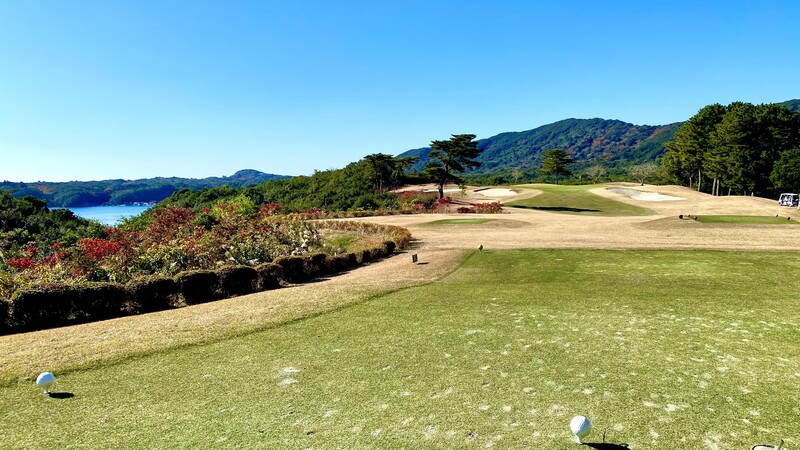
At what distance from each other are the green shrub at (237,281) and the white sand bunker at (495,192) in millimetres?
52636

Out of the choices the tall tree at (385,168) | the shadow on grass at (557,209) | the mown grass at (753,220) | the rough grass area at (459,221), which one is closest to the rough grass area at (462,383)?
the mown grass at (753,220)

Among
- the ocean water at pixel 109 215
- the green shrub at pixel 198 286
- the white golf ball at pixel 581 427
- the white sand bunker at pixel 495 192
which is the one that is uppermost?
the white sand bunker at pixel 495 192

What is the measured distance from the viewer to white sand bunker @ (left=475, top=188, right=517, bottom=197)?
64250mm

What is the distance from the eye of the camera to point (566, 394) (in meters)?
6.37

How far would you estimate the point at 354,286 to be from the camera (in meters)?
15.3

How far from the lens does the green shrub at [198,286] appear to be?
1417 centimetres

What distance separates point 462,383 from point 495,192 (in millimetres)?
61497

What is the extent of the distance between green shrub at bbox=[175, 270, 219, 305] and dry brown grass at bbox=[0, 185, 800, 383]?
3.32ft

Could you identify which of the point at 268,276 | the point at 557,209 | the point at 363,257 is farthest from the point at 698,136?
the point at 268,276

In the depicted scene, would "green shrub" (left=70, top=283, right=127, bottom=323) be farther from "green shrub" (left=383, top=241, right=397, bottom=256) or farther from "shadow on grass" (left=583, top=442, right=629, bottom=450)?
"green shrub" (left=383, top=241, right=397, bottom=256)

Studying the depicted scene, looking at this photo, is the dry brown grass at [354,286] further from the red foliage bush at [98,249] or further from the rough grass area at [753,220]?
the red foliage bush at [98,249]

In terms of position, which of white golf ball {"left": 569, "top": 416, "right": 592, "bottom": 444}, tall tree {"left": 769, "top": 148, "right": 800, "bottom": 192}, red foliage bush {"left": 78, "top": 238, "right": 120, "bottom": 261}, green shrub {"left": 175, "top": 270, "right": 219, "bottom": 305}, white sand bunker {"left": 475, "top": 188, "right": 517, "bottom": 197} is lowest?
green shrub {"left": 175, "top": 270, "right": 219, "bottom": 305}

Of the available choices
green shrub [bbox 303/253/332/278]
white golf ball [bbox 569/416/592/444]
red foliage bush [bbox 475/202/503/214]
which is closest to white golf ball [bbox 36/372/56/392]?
white golf ball [bbox 569/416/592/444]

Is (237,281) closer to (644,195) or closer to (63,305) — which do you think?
(63,305)
